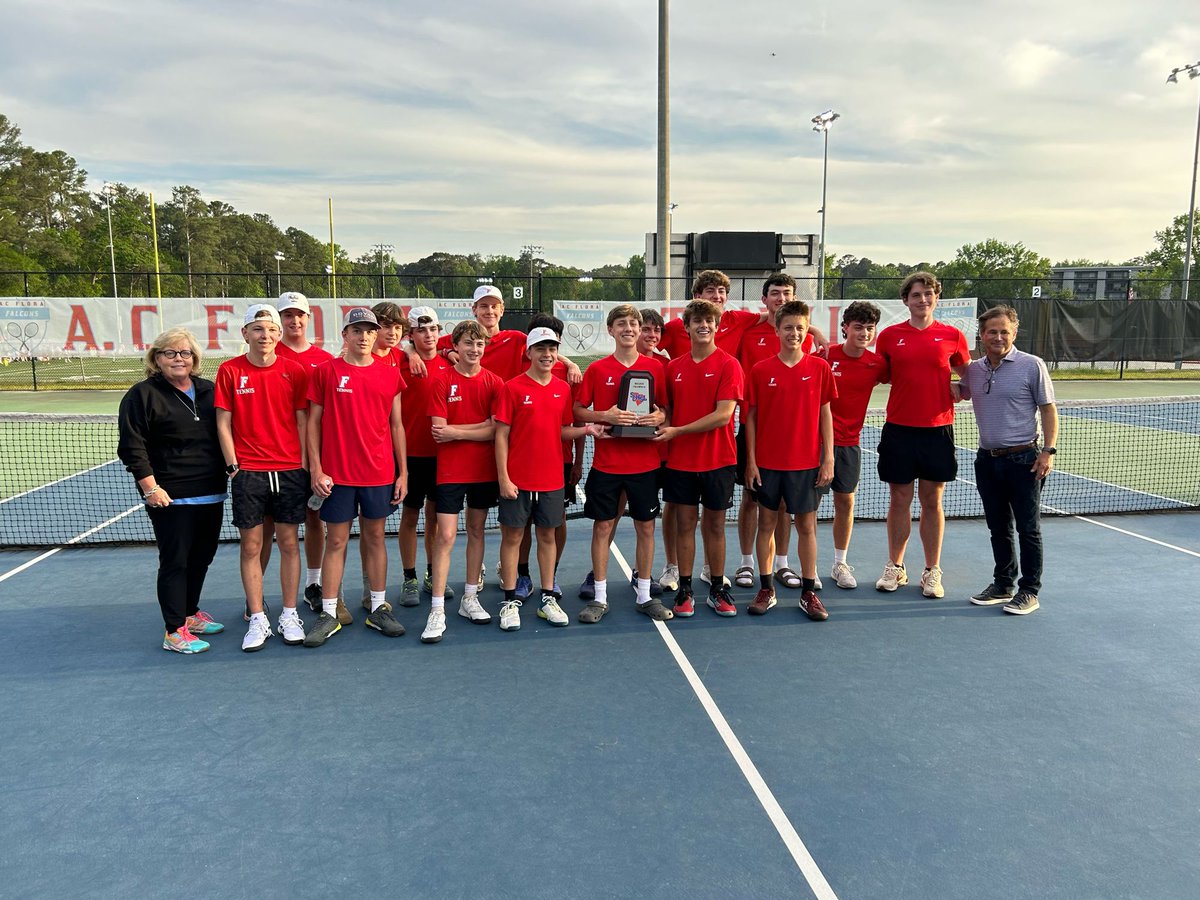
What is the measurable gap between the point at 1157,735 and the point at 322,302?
599 inches

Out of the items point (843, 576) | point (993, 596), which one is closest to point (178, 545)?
point (843, 576)

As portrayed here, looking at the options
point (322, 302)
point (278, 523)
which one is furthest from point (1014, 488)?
point (322, 302)

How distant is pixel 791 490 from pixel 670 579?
1.06 meters

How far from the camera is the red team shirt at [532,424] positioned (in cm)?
456

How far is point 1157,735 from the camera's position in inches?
135

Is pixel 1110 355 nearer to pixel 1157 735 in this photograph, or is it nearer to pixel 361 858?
pixel 1157 735

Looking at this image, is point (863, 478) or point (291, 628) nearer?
point (291, 628)

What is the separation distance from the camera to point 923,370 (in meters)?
5.03

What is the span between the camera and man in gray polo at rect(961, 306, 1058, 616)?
4.86 m

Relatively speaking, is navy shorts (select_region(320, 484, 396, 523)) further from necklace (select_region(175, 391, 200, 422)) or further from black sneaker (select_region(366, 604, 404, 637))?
necklace (select_region(175, 391, 200, 422))

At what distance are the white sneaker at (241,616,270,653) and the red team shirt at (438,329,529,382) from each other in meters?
2.05

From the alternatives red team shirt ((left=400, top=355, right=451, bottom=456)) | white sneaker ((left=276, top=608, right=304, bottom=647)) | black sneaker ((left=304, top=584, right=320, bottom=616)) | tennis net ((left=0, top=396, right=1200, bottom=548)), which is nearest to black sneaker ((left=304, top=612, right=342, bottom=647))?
white sneaker ((left=276, top=608, right=304, bottom=647))

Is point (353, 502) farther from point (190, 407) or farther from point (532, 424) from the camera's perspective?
point (532, 424)

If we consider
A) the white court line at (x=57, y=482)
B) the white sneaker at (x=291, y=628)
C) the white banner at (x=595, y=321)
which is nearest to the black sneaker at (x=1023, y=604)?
the white sneaker at (x=291, y=628)
